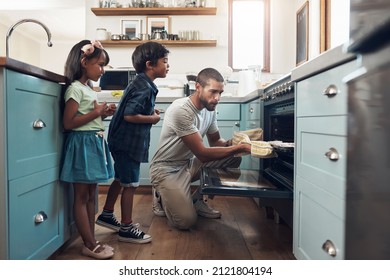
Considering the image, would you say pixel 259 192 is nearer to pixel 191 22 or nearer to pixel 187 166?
pixel 187 166

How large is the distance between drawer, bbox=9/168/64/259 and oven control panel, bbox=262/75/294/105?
86cm

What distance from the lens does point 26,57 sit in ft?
20.0

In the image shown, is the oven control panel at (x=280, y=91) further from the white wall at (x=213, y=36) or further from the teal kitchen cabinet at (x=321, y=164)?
the white wall at (x=213, y=36)

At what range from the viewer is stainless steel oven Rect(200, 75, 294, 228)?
1.17 metres

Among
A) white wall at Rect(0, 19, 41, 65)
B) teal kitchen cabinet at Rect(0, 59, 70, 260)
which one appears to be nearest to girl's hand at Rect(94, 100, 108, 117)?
teal kitchen cabinet at Rect(0, 59, 70, 260)

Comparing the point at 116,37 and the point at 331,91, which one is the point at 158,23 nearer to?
the point at 116,37

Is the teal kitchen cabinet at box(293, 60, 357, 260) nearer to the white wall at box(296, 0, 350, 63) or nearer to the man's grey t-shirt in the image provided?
the man's grey t-shirt

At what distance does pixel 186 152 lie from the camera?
1.71m

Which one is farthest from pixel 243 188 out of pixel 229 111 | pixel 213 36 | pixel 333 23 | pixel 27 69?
pixel 213 36

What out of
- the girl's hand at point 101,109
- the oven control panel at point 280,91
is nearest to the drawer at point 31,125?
the girl's hand at point 101,109

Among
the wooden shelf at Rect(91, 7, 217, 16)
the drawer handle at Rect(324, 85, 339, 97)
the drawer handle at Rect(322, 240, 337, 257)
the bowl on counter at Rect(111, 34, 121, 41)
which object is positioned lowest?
the drawer handle at Rect(322, 240, 337, 257)

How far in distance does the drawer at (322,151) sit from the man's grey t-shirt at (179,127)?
58cm

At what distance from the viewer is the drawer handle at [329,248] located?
79cm
